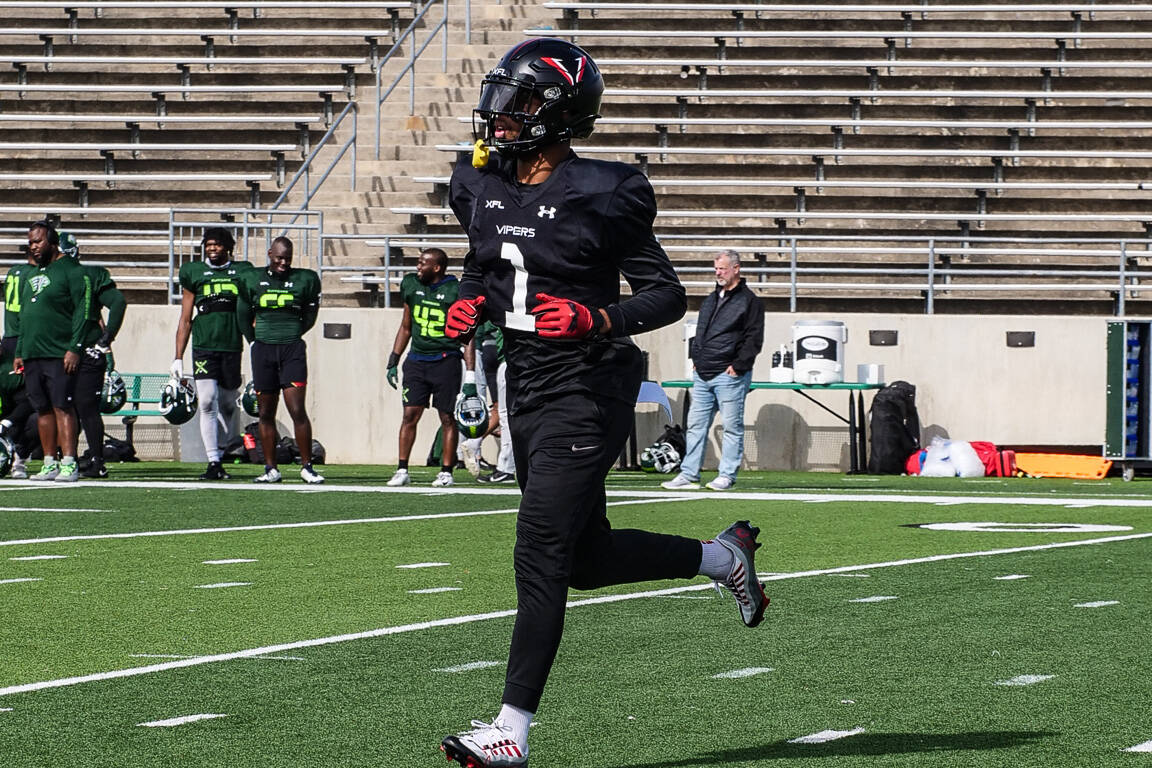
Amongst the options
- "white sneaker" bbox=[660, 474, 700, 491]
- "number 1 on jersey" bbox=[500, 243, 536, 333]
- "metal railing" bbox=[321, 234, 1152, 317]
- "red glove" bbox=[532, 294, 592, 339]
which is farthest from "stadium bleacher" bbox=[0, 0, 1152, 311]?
"red glove" bbox=[532, 294, 592, 339]

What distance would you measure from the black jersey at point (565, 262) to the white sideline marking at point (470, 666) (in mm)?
1359

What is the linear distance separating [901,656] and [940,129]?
55.3 ft

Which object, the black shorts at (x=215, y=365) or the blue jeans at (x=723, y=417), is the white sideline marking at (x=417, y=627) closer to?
the blue jeans at (x=723, y=417)

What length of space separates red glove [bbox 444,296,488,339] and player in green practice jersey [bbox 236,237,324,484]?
31.8 feet

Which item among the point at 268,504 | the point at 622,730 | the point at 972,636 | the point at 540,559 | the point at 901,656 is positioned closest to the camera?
the point at 540,559

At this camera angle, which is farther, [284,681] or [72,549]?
[72,549]

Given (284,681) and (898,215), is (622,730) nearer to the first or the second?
(284,681)

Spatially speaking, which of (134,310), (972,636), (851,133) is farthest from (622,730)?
(851,133)

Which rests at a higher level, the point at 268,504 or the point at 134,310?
the point at 134,310

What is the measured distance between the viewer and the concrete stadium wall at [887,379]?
59.6 feet

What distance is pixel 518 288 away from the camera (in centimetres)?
450

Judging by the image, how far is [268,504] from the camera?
1217 centimetres

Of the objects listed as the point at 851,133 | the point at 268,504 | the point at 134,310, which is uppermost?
the point at 851,133

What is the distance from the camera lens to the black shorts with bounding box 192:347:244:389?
14.9 meters
